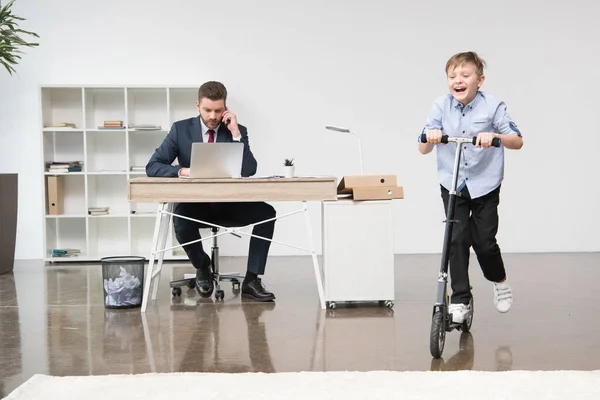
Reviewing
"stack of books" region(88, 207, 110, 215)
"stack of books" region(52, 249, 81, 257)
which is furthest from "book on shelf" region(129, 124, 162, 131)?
"stack of books" region(52, 249, 81, 257)

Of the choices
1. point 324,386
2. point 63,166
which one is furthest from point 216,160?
point 63,166

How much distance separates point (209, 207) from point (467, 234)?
6.01ft

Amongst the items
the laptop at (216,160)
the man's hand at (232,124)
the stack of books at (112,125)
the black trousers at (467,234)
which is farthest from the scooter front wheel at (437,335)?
the stack of books at (112,125)

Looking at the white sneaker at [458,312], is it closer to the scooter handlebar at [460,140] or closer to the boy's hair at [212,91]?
the scooter handlebar at [460,140]

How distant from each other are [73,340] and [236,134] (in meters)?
1.68

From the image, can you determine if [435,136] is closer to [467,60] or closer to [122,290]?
[467,60]

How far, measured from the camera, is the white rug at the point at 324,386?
7.52ft

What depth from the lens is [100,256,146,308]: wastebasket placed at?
13.5ft

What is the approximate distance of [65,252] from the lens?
22.2 feet

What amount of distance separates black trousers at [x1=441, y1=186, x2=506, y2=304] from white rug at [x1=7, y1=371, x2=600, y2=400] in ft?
2.28

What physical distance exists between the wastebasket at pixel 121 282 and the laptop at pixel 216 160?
0.61 m

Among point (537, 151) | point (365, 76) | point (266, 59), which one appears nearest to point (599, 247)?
point (537, 151)

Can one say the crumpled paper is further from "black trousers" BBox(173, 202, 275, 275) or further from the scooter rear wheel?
the scooter rear wheel

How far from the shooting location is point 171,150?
15.0ft
